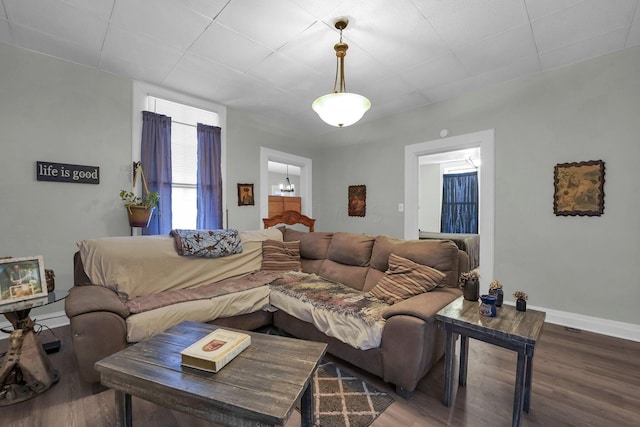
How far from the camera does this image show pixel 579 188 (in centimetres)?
279

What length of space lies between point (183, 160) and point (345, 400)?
332cm

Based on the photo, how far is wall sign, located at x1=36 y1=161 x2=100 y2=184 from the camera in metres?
2.64

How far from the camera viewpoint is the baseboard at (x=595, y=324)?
8.28 feet

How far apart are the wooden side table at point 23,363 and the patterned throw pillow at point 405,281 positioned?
233cm

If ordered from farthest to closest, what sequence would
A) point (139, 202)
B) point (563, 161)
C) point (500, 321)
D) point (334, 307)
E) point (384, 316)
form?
point (139, 202) < point (563, 161) < point (334, 307) < point (384, 316) < point (500, 321)

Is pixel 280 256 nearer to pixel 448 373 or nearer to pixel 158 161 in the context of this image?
pixel 158 161

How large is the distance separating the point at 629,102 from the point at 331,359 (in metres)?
3.61

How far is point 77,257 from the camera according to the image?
7.74 ft

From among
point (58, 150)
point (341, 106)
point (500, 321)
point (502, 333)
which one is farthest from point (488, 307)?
point (58, 150)

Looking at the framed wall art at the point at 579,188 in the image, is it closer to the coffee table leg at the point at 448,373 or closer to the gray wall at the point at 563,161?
the gray wall at the point at 563,161

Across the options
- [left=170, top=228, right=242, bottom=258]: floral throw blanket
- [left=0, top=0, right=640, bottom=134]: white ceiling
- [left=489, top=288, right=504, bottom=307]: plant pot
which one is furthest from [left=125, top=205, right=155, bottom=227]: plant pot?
[left=489, top=288, right=504, bottom=307]: plant pot

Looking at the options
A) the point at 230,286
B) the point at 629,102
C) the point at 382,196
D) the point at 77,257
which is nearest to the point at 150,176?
the point at 77,257

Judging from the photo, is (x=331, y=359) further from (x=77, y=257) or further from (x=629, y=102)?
(x=629, y=102)

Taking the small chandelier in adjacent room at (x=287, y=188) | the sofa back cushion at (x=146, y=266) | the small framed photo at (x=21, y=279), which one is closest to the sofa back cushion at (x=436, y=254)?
the sofa back cushion at (x=146, y=266)
